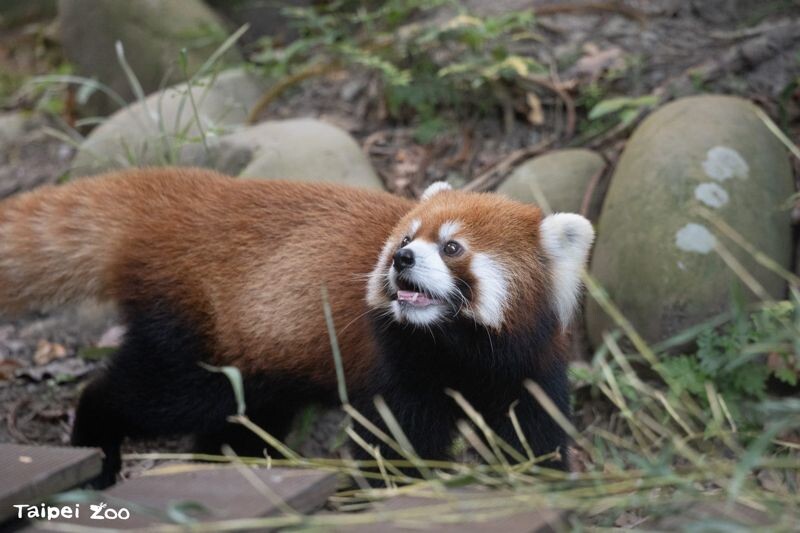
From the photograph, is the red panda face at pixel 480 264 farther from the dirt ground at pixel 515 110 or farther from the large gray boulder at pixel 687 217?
the dirt ground at pixel 515 110

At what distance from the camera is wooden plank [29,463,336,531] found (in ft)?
7.22

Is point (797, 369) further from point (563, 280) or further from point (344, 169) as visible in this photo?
point (344, 169)

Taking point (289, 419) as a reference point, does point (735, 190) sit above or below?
above

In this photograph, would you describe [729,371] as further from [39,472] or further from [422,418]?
[39,472]

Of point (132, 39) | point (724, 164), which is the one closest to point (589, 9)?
point (724, 164)

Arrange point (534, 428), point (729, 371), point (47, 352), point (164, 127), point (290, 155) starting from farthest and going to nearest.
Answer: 1. point (164, 127)
2. point (290, 155)
3. point (47, 352)
4. point (729, 371)
5. point (534, 428)

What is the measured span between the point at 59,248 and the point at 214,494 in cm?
203

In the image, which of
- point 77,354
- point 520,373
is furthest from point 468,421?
point 77,354

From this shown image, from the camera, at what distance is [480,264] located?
3.25 meters

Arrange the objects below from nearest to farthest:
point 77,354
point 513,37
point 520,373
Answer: point 520,373
point 77,354
point 513,37

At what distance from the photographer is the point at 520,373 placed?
3344mm

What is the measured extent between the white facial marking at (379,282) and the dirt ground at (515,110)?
1.70m

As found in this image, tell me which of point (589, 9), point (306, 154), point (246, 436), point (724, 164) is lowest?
point (246, 436)

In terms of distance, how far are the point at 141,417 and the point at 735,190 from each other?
306 cm
